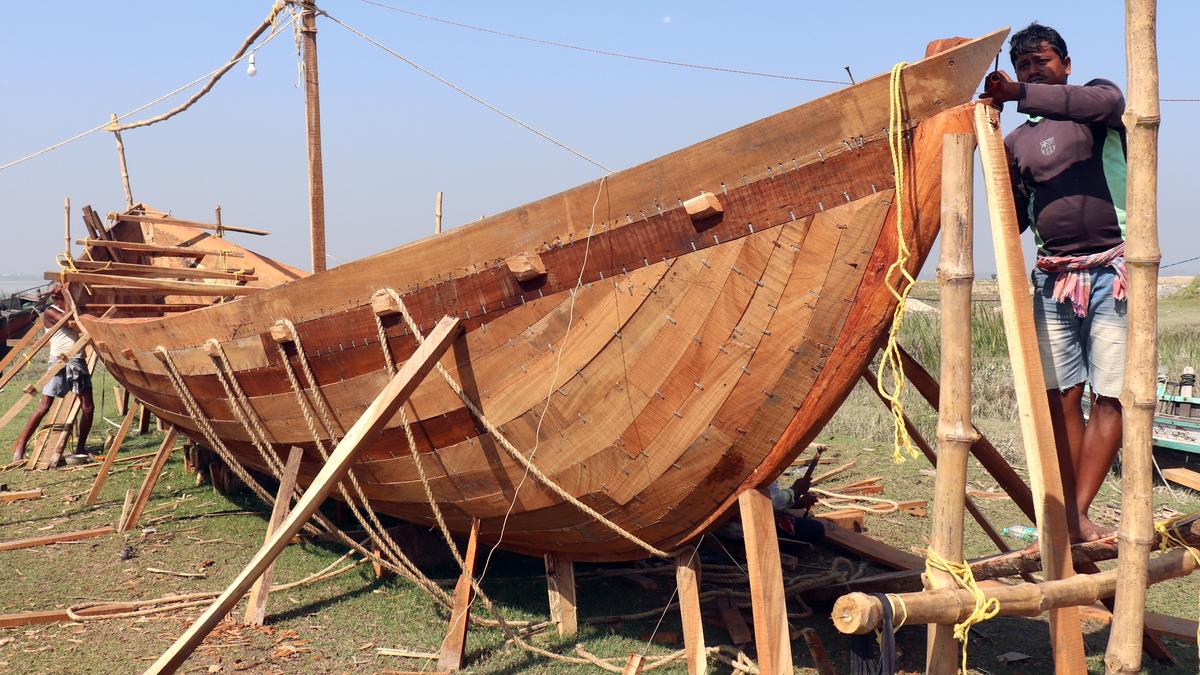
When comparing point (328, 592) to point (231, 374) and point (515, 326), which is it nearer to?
point (231, 374)

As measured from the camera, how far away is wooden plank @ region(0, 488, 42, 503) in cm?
672

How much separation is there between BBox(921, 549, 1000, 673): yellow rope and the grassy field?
1350mm

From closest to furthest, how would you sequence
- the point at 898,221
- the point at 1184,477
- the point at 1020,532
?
the point at 898,221 < the point at 1020,532 < the point at 1184,477

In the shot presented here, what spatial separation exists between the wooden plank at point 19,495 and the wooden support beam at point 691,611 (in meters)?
5.73

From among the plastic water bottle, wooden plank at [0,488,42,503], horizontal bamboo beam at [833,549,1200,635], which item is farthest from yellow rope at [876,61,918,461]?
wooden plank at [0,488,42,503]

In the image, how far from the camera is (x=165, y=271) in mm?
6344

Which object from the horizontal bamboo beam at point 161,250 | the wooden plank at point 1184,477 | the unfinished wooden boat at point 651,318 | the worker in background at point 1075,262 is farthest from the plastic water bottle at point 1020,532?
the horizontal bamboo beam at point 161,250

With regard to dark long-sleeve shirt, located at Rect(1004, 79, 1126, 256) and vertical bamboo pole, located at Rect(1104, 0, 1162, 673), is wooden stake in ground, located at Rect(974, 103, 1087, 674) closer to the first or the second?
vertical bamboo pole, located at Rect(1104, 0, 1162, 673)

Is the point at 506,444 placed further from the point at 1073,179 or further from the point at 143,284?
the point at 143,284

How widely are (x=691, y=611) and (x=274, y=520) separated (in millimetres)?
2149

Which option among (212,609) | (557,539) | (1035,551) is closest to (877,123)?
(1035,551)

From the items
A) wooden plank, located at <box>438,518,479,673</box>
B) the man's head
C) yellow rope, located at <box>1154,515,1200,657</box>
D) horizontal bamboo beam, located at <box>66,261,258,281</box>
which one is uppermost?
the man's head

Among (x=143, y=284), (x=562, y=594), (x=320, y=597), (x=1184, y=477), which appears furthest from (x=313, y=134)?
(x=1184, y=477)

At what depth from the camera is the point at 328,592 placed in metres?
4.66
